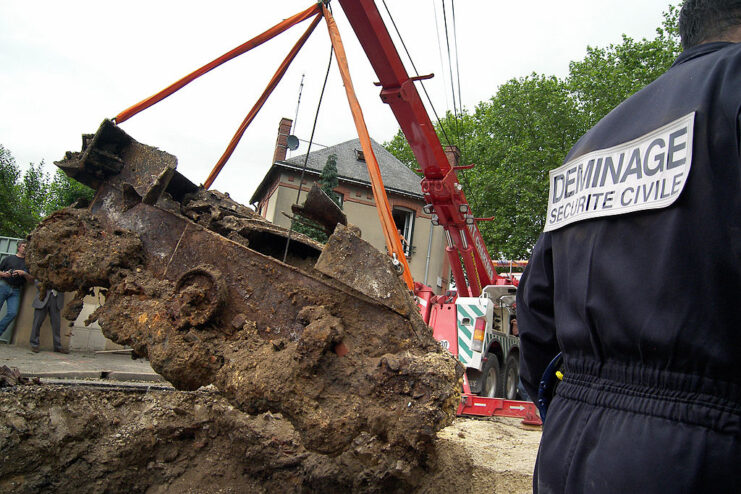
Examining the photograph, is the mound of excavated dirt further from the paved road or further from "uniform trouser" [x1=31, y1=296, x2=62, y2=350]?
"uniform trouser" [x1=31, y1=296, x2=62, y2=350]

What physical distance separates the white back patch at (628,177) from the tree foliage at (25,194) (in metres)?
19.5

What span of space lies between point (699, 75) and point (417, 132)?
6.21 m

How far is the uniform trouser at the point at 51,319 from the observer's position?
25.7ft

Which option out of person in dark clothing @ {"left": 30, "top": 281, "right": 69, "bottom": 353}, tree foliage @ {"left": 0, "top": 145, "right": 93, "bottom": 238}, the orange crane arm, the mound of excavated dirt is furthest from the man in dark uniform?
tree foliage @ {"left": 0, "top": 145, "right": 93, "bottom": 238}

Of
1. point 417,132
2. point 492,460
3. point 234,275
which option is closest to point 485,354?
point 417,132

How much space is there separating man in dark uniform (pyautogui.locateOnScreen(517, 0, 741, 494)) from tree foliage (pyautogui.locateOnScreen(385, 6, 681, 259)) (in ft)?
84.3

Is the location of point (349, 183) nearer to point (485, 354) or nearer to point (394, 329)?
point (485, 354)

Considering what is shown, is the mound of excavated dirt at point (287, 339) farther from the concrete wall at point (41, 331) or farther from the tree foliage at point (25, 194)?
the tree foliage at point (25, 194)

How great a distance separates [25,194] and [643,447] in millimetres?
39656

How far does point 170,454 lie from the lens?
3566mm

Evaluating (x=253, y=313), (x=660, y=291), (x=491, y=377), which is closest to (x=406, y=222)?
(x=491, y=377)

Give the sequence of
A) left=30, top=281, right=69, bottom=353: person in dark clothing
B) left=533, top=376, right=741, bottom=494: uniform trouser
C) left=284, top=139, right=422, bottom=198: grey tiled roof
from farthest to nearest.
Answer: left=284, top=139, right=422, bottom=198: grey tiled roof, left=30, top=281, right=69, bottom=353: person in dark clothing, left=533, top=376, right=741, bottom=494: uniform trouser

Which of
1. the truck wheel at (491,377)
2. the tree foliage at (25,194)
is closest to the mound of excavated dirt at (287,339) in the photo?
the truck wheel at (491,377)

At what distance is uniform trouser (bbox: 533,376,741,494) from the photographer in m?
1.02
